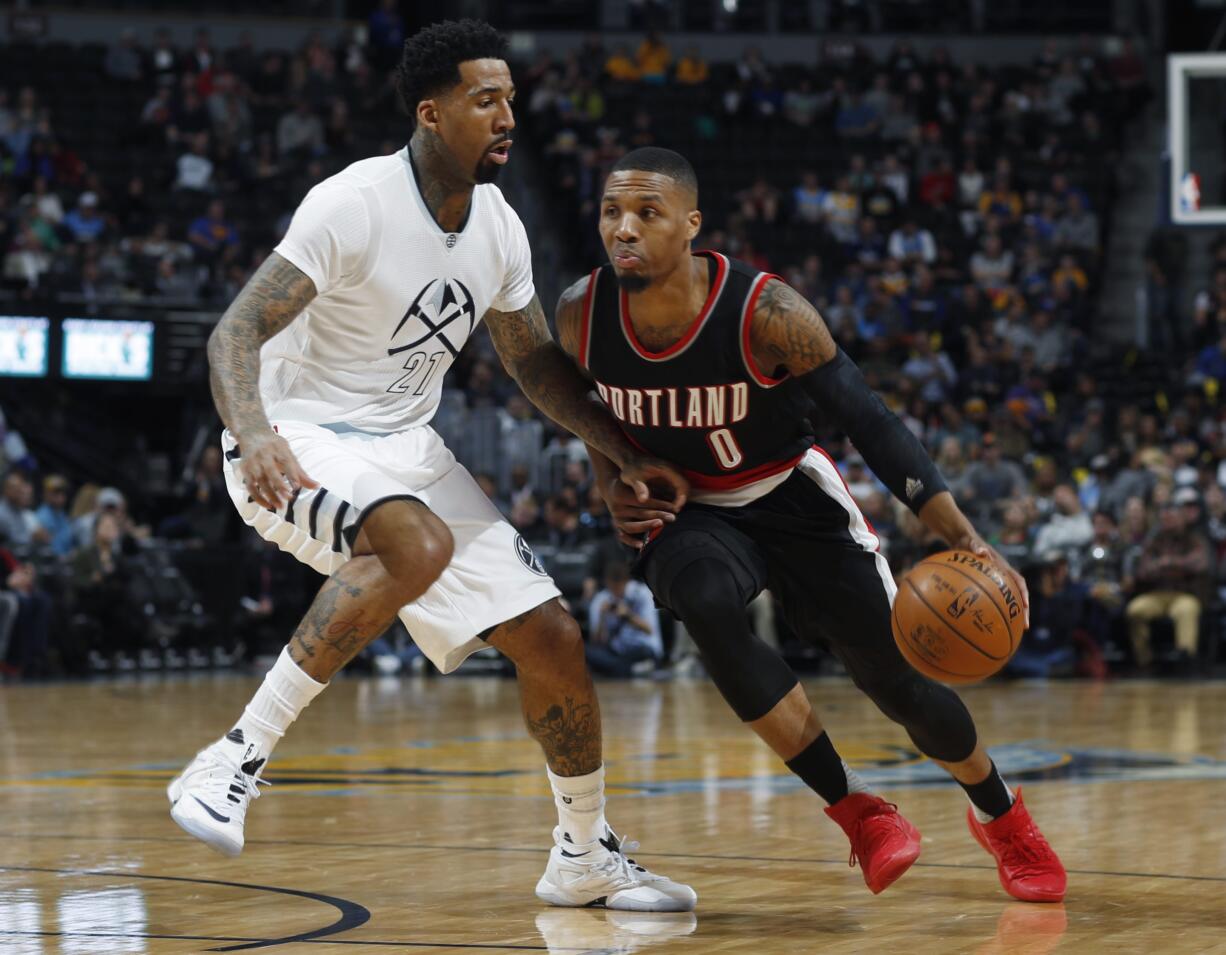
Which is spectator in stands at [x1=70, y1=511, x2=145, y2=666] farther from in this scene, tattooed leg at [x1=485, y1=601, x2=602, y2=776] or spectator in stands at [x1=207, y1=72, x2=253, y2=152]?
tattooed leg at [x1=485, y1=601, x2=602, y2=776]

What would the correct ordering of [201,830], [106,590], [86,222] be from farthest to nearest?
[86,222]
[106,590]
[201,830]

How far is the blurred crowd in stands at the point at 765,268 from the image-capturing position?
14.0m

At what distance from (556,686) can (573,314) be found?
99 cm

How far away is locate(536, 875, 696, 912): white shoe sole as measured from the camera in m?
4.47

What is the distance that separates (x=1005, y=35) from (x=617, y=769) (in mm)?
17195

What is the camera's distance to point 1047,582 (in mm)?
13750

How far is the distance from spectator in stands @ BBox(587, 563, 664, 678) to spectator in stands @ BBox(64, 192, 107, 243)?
7701mm

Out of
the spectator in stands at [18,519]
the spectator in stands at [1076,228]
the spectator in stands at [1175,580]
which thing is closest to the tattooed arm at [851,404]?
the spectator in stands at [1175,580]

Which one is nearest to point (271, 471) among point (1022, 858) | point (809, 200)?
point (1022, 858)

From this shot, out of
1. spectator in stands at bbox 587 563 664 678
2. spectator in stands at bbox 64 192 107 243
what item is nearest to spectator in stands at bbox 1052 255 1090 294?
spectator in stands at bbox 587 563 664 678

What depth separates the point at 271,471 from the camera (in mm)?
3951

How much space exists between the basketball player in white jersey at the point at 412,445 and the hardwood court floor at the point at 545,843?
399 millimetres

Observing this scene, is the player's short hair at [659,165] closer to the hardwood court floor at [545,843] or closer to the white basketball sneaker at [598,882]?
the white basketball sneaker at [598,882]

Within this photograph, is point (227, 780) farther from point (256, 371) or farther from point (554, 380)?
point (554, 380)
